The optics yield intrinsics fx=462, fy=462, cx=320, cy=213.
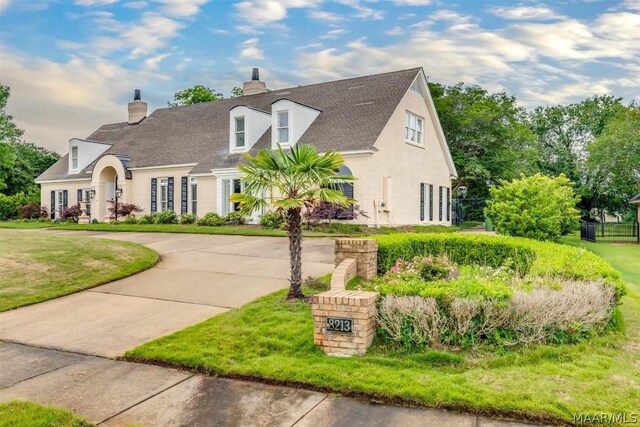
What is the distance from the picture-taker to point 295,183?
7797 mm

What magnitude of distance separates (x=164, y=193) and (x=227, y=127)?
17.0 feet

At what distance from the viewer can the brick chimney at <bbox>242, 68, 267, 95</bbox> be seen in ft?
94.9

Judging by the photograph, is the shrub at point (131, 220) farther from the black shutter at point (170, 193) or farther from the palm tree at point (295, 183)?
the palm tree at point (295, 183)

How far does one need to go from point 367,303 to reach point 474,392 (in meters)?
1.50

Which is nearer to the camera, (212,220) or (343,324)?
(343,324)

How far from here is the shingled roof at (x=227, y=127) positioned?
21.2 meters

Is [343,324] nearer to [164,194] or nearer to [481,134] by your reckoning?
[164,194]

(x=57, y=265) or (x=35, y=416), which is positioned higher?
(x=57, y=265)

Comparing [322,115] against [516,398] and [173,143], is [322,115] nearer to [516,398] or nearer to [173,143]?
[173,143]

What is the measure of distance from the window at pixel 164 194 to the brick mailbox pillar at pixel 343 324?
2210 centimetres

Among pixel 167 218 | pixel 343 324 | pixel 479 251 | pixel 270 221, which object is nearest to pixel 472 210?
pixel 270 221

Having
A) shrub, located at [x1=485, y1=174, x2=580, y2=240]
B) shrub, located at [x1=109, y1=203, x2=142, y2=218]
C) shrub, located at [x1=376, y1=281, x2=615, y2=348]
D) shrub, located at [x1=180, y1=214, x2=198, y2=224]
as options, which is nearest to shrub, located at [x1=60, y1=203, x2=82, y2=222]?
shrub, located at [x1=109, y1=203, x2=142, y2=218]

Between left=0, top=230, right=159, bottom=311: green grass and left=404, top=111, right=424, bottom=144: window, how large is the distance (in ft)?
47.5

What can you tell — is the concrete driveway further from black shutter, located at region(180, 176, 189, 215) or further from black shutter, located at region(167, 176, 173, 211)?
black shutter, located at region(167, 176, 173, 211)
